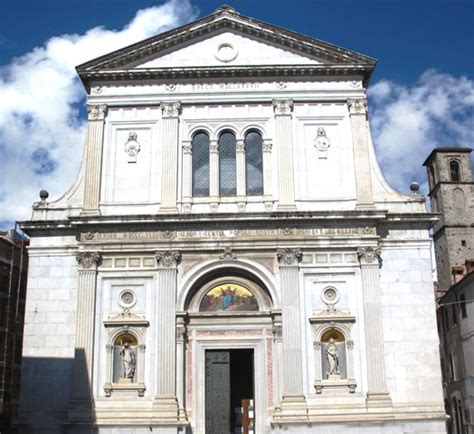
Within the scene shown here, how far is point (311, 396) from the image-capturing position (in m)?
23.6

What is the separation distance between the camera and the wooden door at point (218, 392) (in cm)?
2400

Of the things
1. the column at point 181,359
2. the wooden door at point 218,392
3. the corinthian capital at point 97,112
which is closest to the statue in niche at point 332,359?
the wooden door at point 218,392

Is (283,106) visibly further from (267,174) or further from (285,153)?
(267,174)

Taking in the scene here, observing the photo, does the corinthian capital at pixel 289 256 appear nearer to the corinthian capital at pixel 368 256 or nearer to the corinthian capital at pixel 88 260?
the corinthian capital at pixel 368 256

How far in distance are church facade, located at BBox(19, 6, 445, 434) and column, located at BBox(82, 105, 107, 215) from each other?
0.20 ft

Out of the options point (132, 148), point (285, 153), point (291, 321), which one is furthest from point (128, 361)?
point (285, 153)

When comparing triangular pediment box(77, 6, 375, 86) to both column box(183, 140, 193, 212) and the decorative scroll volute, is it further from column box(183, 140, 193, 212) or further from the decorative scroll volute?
the decorative scroll volute

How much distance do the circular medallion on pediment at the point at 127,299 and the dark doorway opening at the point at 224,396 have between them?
3.25m

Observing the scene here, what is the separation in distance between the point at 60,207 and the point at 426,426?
15.4m

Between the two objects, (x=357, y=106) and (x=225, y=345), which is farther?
(x=357, y=106)

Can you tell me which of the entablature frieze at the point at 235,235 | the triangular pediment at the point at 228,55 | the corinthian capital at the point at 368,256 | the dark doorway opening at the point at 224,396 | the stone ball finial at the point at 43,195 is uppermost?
the triangular pediment at the point at 228,55

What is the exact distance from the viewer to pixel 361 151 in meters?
26.2

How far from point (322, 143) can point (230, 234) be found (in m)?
5.21

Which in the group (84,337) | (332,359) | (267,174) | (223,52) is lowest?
(332,359)
